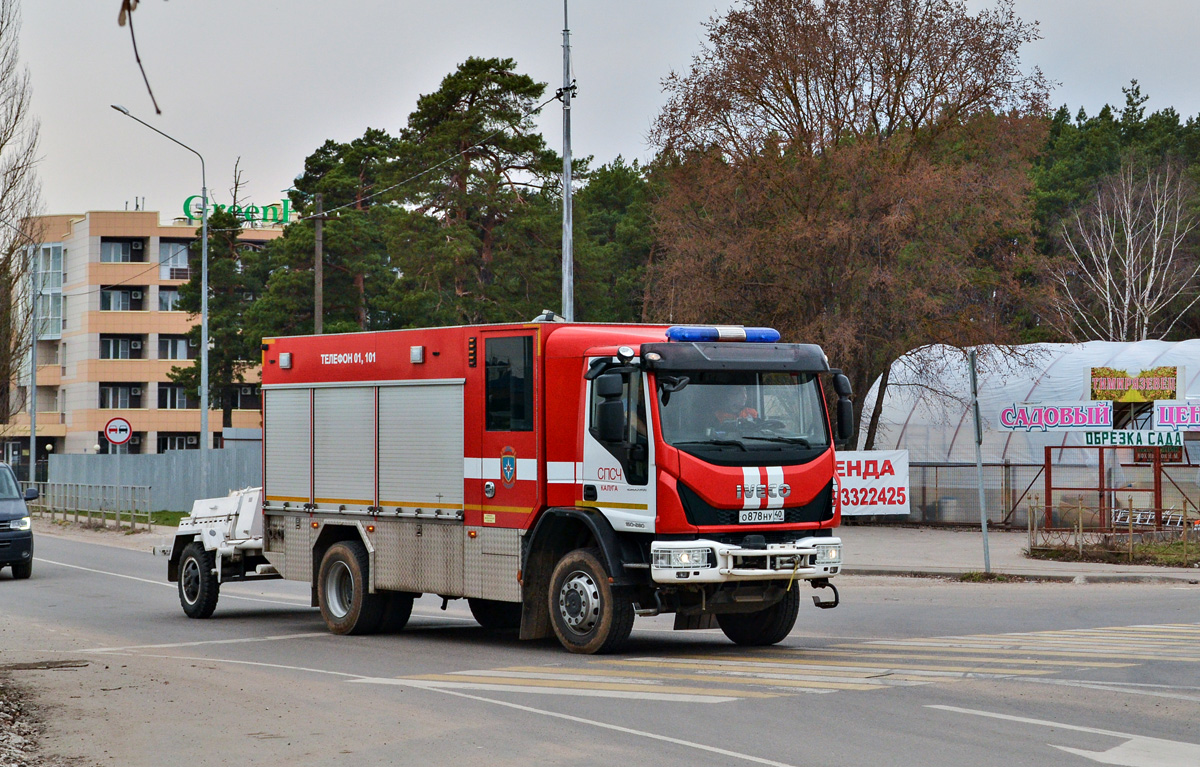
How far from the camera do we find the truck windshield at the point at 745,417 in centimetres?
1254

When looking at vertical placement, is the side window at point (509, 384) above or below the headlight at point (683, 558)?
above

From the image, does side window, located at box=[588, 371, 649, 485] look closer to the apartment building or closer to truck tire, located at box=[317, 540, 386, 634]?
truck tire, located at box=[317, 540, 386, 634]

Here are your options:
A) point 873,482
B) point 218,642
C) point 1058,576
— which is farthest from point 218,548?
point 873,482

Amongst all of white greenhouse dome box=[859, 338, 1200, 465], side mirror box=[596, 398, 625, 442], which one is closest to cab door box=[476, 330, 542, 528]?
side mirror box=[596, 398, 625, 442]

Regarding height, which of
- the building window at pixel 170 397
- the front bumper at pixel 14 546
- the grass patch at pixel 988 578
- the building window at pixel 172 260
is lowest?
the grass patch at pixel 988 578

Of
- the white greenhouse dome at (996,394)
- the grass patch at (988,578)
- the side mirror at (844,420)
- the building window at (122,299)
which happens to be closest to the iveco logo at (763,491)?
the side mirror at (844,420)

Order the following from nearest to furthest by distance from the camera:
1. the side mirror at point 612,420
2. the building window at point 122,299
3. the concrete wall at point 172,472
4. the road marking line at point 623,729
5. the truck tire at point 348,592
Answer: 1. the road marking line at point 623,729
2. the side mirror at point 612,420
3. the truck tire at point 348,592
4. the concrete wall at point 172,472
5. the building window at point 122,299

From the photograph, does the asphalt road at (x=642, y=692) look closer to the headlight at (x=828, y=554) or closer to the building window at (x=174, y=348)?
the headlight at (x=828, y=554)

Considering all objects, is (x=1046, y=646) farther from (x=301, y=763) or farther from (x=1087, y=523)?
(x=1087, y=523)

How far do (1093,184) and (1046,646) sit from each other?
58.9m

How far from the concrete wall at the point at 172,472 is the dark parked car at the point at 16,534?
42.8 ft

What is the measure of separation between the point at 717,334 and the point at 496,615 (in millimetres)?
4989

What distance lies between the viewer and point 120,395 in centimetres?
9362

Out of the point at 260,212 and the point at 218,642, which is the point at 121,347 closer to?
the point at 260,212
